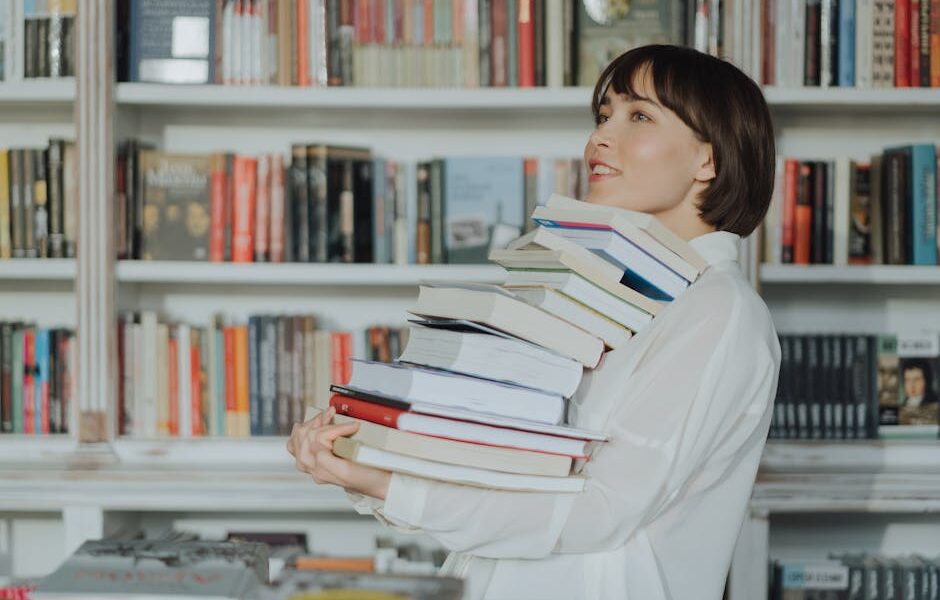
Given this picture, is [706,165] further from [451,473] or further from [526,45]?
[526,45]

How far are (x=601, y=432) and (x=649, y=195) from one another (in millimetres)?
331

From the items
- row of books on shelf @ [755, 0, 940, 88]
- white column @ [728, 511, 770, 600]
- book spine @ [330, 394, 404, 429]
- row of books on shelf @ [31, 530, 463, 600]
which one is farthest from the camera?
row of books on shelf @ [755, 0, 940, 88]

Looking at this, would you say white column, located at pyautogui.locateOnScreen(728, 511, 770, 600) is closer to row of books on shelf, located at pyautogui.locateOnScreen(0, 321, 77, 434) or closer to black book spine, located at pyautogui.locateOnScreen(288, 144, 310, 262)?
black book spine, located at pyautogui.locateOnScreen(288, 144, 310, 262)

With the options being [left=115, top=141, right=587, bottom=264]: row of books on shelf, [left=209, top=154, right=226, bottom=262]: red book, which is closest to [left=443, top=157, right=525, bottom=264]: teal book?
[left=115, top=141, right=587, bottom=264]: row of books on shelf

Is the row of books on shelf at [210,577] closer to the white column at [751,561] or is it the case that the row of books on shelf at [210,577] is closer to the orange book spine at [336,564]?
the orange book spine at [336,564]

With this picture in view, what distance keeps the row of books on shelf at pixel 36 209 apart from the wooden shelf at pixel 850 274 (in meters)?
1.54

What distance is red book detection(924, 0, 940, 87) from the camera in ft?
7.94

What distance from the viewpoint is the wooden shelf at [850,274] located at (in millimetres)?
2445

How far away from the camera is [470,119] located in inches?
106

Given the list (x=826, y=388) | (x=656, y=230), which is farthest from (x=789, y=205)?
(x=656, y=230)

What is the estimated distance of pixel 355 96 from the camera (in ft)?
8.05

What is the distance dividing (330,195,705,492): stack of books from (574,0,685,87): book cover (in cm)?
120

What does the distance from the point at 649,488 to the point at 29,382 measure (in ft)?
5.81

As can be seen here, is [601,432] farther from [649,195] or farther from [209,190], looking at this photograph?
[209,190]
